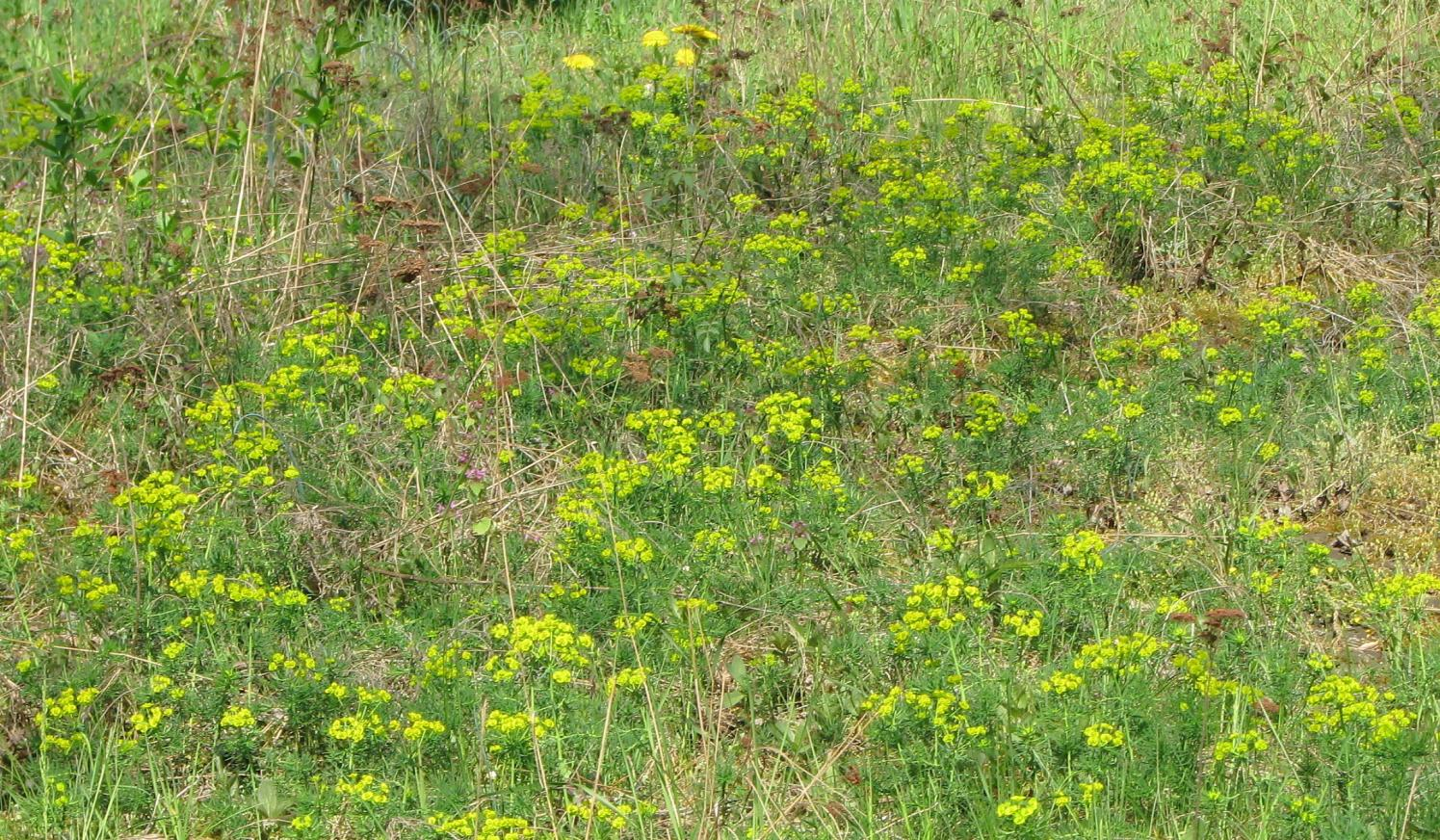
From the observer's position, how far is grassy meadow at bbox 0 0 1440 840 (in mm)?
3268

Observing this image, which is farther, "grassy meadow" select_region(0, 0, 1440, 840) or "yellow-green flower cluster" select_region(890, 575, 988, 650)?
"yellow-green flower cluster" select_region(890, 575, 988, 650)

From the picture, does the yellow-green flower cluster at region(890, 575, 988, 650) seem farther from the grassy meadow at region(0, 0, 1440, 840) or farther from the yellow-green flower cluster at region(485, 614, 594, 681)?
the yellow-green flower cluster at region(485, 614, 594, 681)

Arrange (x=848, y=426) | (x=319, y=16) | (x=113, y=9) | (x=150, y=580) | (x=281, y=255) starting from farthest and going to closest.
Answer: (x=113, y=9) → (x=319, y=16) → (x=281, y=255) → (x=848, y=426) → (x=150, y=580)

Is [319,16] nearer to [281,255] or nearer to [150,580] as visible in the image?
[281,255]

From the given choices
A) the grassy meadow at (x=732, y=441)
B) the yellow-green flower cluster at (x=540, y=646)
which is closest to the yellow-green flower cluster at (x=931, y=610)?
the grassy meadow at (x=732, y=441)

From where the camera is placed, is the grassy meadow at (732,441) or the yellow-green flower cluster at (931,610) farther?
the yellow-green flower cluster at (931,610)

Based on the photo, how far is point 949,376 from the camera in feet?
16.0

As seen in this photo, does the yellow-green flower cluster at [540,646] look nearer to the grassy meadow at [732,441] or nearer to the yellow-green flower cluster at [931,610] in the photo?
the grassy meadow at [732,441]

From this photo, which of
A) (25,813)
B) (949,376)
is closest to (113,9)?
(949,376)

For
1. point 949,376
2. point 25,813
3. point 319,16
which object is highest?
point 319,16

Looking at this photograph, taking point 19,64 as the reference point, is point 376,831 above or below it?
below

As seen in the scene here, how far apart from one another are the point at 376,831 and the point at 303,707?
0.40 m

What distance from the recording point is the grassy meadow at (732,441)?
129 inches

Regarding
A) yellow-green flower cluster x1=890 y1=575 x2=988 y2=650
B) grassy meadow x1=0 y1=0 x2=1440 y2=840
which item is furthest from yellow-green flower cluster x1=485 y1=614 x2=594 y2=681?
yellow-green flower cluster x1=890 y1=575 x2=988 y2=650
